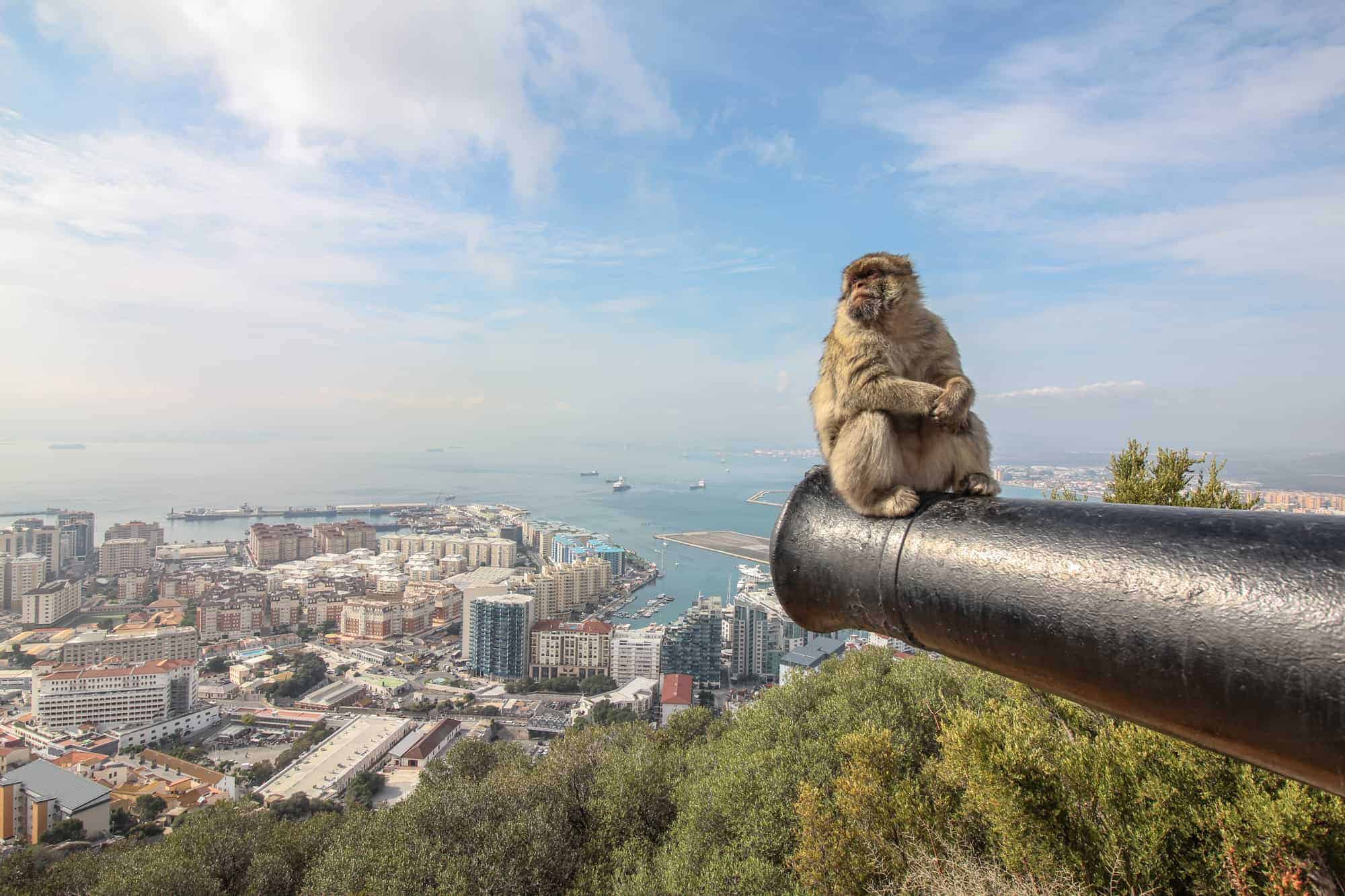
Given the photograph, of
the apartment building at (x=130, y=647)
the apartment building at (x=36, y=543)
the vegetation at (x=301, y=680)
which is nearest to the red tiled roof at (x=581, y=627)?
the vegetation at (x=301, y=680)

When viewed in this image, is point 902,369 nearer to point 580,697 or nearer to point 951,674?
point 951,674

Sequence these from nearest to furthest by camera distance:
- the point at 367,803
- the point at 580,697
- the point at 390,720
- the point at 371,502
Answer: the point at 367,803, the point at 390,720, the point at 580,697, the point at 371,502

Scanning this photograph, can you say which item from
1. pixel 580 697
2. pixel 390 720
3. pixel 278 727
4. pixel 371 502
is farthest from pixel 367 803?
pixel 371 502

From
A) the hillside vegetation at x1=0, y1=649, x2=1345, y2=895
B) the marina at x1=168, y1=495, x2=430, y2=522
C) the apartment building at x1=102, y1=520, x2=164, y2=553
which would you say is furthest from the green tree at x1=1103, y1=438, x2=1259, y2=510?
the marina at x1=168, y1=495, x2=430, y2=522

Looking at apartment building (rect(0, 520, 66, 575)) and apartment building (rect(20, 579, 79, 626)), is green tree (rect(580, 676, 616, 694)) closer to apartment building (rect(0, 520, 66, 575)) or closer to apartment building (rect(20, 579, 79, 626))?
apartment building (rect(20, 579, 79, 626))

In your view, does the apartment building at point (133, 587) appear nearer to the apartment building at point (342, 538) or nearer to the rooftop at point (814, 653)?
the apartment building at point (342, 538)

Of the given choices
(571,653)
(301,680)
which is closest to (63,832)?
(301,680)
